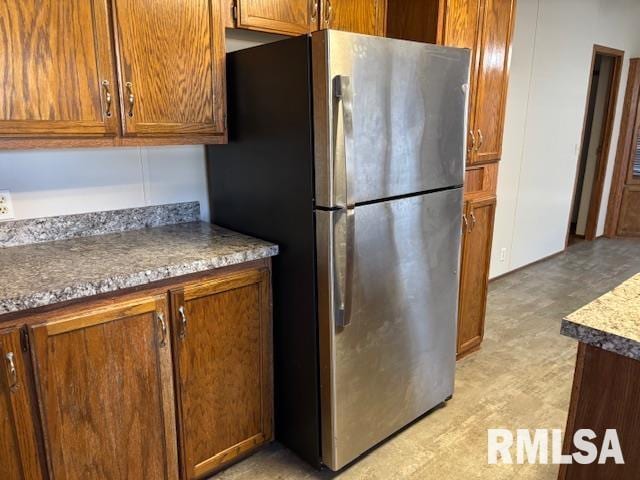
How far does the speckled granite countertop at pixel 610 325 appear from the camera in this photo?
3.13 ft

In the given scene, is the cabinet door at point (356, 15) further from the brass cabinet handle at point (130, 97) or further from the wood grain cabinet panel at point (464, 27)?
the brass cabinet handle at point (130, 97)

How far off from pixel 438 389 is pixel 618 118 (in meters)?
4.53

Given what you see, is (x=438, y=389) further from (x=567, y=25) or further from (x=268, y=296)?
(x=567, y=25)

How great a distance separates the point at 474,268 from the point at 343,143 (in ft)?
4.38

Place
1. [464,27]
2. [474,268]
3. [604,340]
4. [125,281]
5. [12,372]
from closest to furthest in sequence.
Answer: [604,340] < [12,372] < [125,281] < [464,27] < [474,268]

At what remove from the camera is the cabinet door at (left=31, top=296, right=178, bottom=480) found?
Result: 4.44 feet

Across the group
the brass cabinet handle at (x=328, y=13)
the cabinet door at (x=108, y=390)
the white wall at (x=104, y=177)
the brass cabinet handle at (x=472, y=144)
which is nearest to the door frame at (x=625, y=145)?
the brass cabinet handle at (x=472, y=144)

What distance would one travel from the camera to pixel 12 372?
1.27 m

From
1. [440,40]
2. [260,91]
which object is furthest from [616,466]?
[440,40]

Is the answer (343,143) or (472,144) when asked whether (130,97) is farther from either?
(472,144)

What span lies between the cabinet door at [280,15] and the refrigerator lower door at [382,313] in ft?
2.75

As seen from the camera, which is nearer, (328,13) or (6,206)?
(6,206)

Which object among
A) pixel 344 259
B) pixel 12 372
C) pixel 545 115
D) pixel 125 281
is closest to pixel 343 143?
pixel 344 259

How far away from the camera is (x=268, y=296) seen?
1.79 meters
